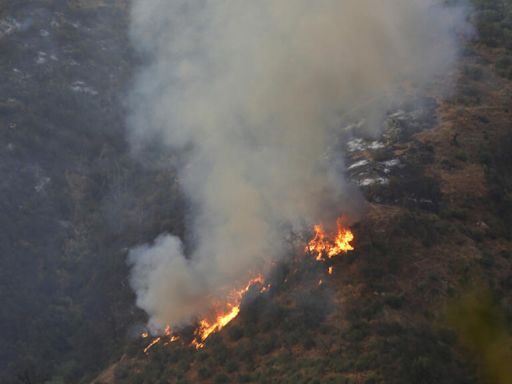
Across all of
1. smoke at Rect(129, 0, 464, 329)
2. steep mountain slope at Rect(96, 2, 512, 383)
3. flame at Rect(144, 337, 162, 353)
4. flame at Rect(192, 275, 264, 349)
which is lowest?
steep mountain slope at Rect(96, 2, 512, 383)

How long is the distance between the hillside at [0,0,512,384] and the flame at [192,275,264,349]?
657mm

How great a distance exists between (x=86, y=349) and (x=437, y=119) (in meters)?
32.5

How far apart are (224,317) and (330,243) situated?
26.4ft

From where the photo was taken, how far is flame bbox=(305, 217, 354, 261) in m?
39.1

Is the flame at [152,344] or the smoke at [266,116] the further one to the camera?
the smoke at [266,116]

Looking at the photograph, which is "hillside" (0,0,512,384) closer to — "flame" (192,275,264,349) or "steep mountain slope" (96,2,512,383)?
"steep mountain slope" (96,2,512,383)

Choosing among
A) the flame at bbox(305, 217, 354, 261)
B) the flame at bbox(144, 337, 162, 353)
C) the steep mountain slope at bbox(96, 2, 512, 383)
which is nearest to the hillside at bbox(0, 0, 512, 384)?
the steep mountain slope at bbox(96, 2, 512, 383)

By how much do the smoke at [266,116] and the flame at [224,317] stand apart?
79 cm

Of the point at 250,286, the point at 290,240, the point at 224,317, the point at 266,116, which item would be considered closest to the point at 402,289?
the point at 290,240

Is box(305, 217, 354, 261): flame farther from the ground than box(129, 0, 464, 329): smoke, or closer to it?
closer to it

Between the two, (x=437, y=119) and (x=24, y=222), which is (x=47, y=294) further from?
(x=437, y=119)

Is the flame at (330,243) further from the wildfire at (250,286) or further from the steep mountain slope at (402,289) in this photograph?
the steep mountain slope at (402,289)

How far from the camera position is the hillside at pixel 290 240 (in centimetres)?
3294

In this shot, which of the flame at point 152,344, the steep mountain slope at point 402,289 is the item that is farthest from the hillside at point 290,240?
the flame at point 152,344
